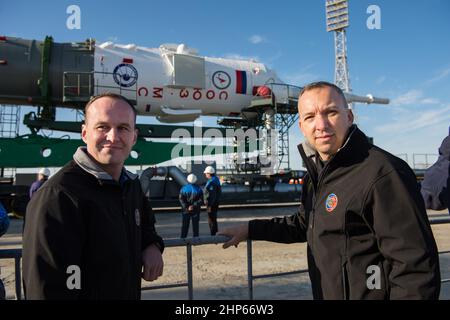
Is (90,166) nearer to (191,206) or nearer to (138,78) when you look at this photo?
(191,206)

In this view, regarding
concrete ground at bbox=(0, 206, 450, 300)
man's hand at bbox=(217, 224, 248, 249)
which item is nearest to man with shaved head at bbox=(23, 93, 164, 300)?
man's hand at bbox=(217, 224, 248, 249)

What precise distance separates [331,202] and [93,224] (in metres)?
1.25

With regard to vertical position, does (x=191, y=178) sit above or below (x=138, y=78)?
below

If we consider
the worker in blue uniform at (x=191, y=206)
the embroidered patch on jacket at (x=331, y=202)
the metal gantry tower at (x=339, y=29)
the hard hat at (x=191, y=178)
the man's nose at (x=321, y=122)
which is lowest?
the worker in blue uniform at (x=191, y=206)

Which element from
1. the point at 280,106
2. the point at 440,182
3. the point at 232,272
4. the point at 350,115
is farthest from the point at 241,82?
the point at 350,115

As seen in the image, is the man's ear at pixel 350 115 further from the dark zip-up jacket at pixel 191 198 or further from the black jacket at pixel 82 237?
the dark zip-up jacket at pixel 191 198

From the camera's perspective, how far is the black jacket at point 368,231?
1.56m

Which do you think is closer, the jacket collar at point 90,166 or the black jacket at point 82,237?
the black jacket at point 82,237

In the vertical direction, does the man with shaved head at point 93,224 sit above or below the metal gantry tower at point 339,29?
below

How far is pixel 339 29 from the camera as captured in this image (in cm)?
3850

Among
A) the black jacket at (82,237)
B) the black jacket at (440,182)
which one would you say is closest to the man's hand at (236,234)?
the black jacket at (82,237)
